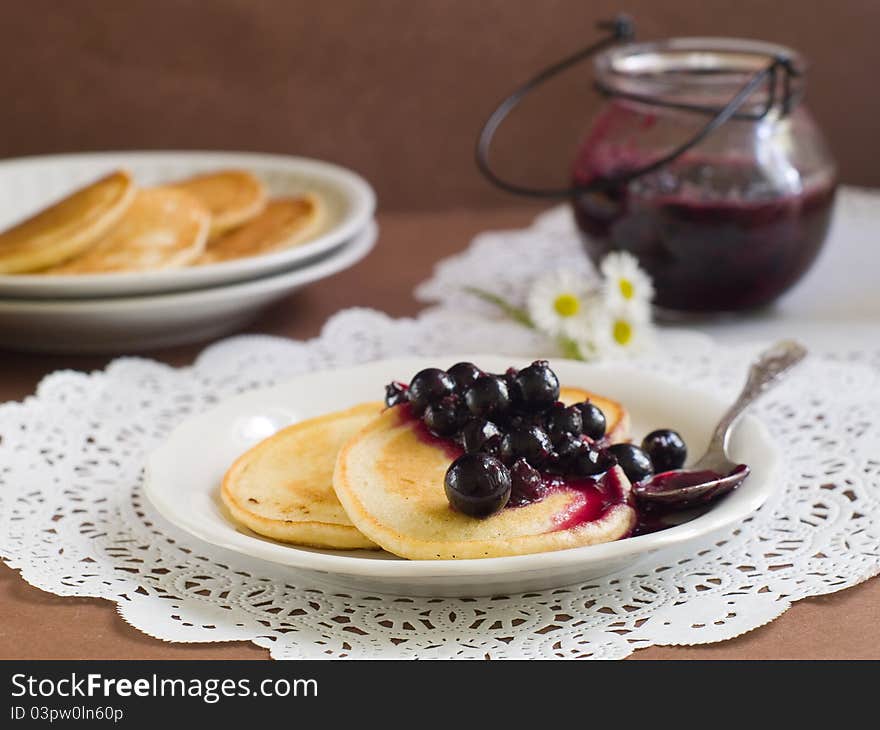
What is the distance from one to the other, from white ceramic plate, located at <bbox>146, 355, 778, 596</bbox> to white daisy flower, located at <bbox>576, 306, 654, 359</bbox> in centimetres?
21

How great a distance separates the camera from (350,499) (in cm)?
86

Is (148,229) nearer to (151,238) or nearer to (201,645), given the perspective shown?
(151,238)

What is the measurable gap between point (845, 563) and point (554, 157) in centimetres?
148

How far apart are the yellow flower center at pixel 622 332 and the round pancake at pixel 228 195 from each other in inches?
20.0

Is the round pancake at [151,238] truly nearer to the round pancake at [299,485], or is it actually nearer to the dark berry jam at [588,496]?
the round pancake at [299,485]

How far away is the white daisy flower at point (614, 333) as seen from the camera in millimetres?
1359

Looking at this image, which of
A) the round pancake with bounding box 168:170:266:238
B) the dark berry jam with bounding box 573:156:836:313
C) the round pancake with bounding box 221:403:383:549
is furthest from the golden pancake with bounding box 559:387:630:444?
the round pancake with bounding box 168:170:266:238

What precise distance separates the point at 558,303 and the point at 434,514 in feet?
1.95

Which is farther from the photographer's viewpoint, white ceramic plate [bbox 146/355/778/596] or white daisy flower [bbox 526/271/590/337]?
white daisy flower [bbox 526/271/590/337]

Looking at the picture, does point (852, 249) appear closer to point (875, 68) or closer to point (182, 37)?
point (875, 68)

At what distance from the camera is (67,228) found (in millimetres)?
1412

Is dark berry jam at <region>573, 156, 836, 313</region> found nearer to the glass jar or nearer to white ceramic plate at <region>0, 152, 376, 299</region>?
the glass jar

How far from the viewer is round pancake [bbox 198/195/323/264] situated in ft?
4.89
